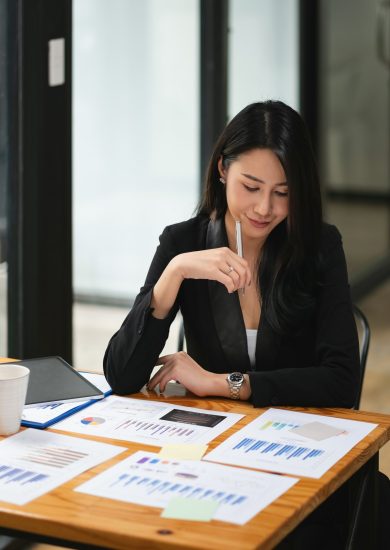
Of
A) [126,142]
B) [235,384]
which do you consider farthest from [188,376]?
[126,142]

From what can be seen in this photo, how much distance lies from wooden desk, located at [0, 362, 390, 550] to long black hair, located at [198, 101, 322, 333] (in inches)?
27.6

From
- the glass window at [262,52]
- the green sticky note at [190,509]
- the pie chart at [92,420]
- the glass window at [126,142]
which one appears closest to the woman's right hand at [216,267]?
the pie chart at [92,420]

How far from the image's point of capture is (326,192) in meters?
5.74

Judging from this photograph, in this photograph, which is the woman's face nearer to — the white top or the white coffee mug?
the white top

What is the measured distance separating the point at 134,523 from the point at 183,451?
0.32 meters

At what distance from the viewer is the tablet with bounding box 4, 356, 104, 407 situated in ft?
7.03

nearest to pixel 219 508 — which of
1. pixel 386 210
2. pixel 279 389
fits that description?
pixel 279 389

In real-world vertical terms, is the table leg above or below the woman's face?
below

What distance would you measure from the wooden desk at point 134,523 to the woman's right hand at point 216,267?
60 centimetres

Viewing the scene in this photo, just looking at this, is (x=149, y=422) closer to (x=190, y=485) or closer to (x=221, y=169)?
(x=190, y=485)

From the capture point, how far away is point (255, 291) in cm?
247

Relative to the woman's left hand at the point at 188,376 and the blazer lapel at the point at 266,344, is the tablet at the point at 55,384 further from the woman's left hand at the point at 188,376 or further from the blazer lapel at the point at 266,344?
the blazer lapel at the point at 266,344

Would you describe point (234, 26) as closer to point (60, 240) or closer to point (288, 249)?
point (60, 240)

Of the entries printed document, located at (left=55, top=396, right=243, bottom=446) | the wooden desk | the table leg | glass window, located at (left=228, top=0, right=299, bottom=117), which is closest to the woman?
printed document, located at (left=55, top=396, right=243, bottom=446)
